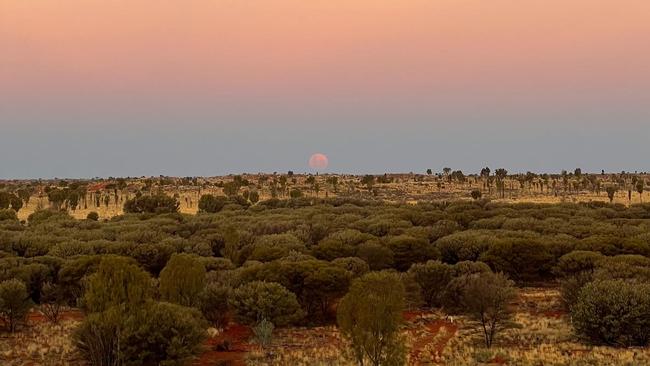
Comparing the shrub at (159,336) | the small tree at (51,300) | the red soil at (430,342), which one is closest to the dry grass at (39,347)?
the small tree at (51,300)

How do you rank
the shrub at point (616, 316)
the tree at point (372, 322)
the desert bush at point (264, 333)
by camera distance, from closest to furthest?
the tree at point (372, 322) < the shrub at point (616, 316) < the desert bush at point (264, 333)

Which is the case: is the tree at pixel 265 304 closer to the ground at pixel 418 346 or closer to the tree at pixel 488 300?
the ground at pixel 418 346

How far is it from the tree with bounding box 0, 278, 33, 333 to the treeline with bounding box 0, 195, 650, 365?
3.3 inches

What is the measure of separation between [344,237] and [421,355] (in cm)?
3039

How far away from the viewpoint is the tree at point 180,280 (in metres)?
33.3

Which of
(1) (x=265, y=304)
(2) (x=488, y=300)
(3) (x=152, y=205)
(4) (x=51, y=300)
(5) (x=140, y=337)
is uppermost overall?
(3) (x=152, y=205)

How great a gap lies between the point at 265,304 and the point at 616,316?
62.2ft

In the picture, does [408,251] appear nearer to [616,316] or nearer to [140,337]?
[616,316]

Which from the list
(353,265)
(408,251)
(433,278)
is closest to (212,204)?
(408,251)

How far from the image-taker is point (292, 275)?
39.9 m

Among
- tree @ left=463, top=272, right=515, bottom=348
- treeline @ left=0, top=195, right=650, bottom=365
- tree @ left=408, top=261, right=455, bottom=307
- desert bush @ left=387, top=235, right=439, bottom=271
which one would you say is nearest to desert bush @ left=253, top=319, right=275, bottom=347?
treeline @ left=0, top=195, right=650, bottom=365

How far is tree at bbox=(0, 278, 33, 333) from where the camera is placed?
3472 centimetres

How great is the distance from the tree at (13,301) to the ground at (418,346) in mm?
1053

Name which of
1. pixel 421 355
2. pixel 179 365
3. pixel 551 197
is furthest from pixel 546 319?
pixel 551 197
